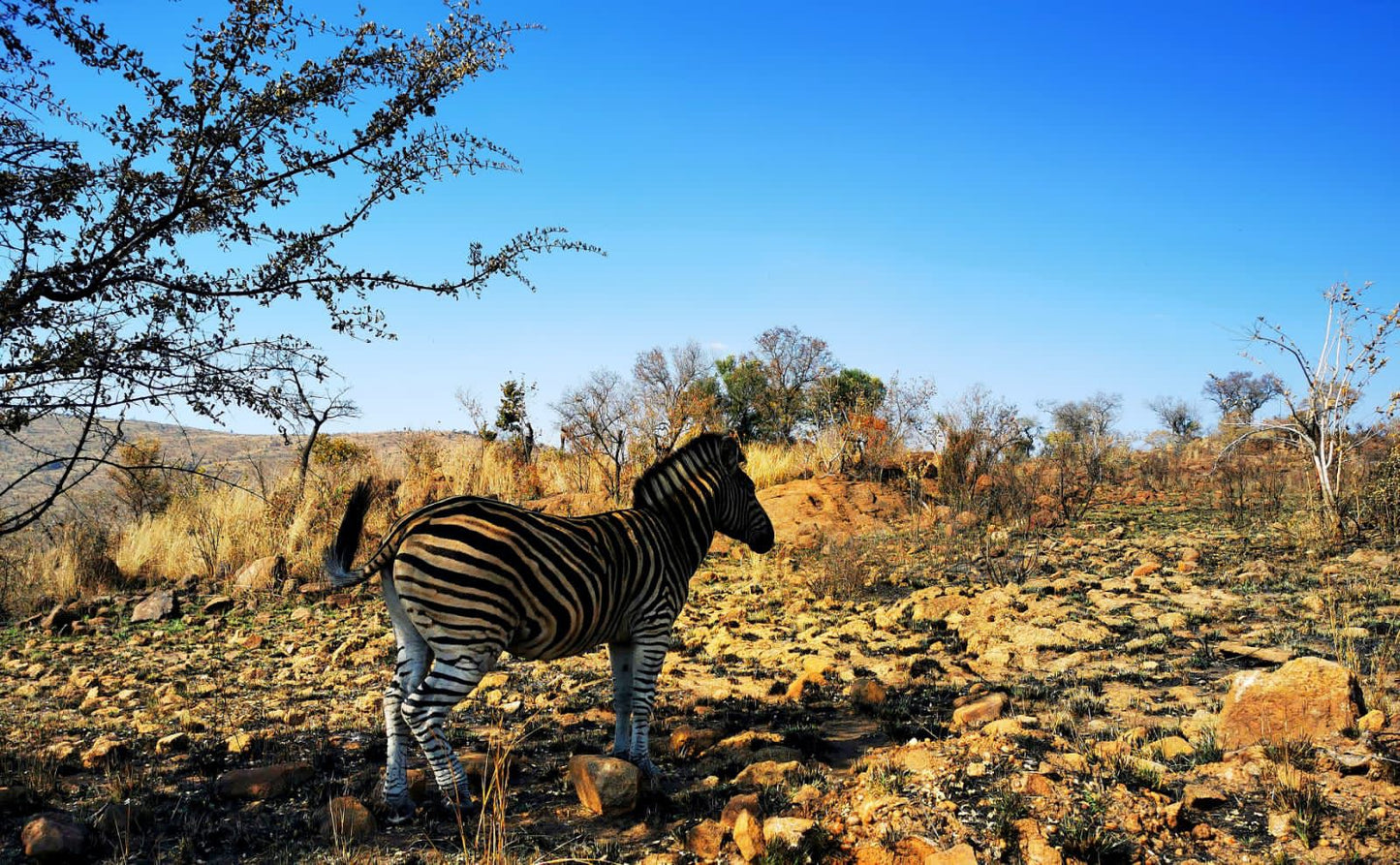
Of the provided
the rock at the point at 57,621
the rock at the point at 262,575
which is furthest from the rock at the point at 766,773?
the rock at the point at 57,621

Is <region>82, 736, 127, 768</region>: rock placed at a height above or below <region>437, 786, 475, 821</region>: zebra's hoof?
above

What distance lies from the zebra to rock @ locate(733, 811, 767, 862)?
145 cm

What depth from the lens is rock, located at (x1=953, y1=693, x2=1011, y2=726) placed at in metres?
5.74

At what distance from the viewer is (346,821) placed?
4.47 meters

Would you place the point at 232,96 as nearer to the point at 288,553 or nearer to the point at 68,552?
the point at 288,553

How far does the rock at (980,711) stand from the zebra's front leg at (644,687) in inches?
82.0

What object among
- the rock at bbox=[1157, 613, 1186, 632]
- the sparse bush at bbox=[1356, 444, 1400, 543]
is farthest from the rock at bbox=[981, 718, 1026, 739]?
the sparse bush at bbox=[1356, 444, 1400, 543]

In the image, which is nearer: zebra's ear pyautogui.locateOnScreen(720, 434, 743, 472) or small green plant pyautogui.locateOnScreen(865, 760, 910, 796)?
small green plant pyautogui.locateOnScreen(865, 760, 910, 796)

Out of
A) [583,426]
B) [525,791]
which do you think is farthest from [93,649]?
[583,426]

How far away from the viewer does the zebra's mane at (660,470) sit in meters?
6.39

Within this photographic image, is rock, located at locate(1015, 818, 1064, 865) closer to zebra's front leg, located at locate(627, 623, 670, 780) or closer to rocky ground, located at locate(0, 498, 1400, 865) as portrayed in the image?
rocky ground, located at locate(0, 498, 1400, 865)

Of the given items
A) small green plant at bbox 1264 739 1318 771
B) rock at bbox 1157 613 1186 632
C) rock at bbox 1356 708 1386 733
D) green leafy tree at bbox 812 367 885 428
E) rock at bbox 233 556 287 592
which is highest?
green leafy tree at bbox 812 367 885 428

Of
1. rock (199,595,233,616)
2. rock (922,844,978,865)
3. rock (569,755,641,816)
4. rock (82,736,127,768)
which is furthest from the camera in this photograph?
rock (199,595,233,616)

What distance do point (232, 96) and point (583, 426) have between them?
1507 centimetres
